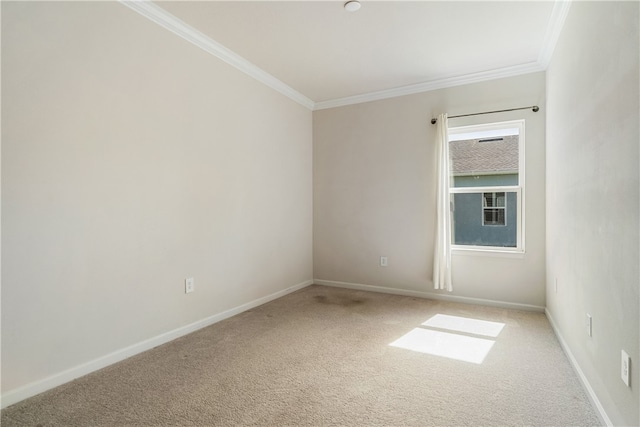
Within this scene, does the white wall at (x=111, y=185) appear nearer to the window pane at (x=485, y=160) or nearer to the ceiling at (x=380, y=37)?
the ceiling at (x=380, y=37)

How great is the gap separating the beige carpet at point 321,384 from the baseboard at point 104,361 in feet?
0.16

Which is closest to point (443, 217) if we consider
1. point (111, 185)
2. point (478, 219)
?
point (478, 219)

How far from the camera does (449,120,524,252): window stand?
12.1 ft

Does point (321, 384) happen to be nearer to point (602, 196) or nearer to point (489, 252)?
point (602, 196)

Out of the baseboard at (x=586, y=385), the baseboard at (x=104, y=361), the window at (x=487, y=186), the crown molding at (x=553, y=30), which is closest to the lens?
the baseboard at (x=586, y=385)

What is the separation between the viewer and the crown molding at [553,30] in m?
2.46

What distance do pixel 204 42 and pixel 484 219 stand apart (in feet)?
11.0

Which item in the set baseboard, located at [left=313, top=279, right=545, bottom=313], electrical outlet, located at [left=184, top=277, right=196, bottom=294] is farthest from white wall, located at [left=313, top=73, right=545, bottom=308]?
electrical outlet, located at [left=184, top=277, right=196, bottom=294]

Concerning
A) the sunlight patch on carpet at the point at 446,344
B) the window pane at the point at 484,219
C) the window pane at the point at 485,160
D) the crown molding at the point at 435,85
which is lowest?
the sunlight patch on carpet at the point at 446,344

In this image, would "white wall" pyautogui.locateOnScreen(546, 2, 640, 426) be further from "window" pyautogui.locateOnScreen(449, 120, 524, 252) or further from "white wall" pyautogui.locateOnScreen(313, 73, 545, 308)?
"window" pyautogui.locateOnScreen(449, 120, 524, 252)

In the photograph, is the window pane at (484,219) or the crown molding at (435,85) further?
the window pane at (484,219)

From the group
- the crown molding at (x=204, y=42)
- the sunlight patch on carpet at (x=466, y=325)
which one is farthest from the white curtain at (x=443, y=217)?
the crown molding at (x=204, y=42)

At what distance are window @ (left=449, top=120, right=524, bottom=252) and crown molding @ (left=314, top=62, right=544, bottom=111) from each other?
0.50 meters

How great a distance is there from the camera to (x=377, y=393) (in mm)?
1977
